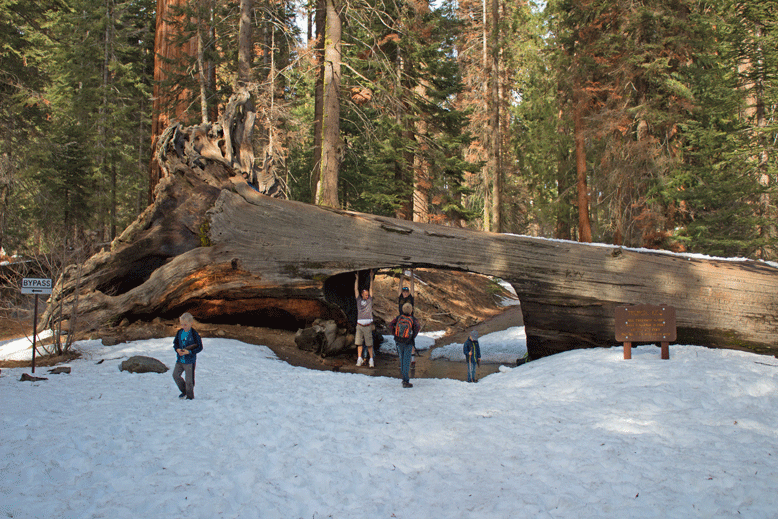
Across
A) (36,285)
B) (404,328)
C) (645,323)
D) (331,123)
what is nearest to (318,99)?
(331,123)

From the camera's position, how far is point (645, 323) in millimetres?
8117

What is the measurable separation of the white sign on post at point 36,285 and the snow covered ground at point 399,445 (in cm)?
127

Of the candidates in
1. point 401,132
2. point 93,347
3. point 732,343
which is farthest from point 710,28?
point 93,347

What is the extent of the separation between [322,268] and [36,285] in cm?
519

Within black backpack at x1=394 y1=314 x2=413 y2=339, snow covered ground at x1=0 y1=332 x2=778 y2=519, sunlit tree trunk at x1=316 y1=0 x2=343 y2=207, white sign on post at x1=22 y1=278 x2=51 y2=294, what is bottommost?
snow covered ground at x1=0 y1=332 x2=778 y2=519

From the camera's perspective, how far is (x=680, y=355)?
8062 millimetres

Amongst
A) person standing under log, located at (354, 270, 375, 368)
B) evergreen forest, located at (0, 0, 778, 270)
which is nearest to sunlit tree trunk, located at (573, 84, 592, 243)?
evergreen forest, located at (0, 0, 778, 270)

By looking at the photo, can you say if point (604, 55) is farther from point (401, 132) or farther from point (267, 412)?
point (267, 412)

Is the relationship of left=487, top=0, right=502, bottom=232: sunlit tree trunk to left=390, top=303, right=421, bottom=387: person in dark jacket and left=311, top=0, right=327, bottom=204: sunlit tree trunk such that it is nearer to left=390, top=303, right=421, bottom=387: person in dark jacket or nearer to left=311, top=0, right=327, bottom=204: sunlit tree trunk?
left=311, top=0, right=327, bottom=204: sunlit tree trunk

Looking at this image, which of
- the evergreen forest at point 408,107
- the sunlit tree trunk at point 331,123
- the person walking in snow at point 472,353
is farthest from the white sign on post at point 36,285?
the person walking in snow at point 472,353

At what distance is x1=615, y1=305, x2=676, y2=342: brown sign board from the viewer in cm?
802

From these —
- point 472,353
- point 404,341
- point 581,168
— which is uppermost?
point 581,168

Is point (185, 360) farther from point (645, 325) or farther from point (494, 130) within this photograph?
point (494, 130)

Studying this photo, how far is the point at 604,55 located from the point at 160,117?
17.6m
